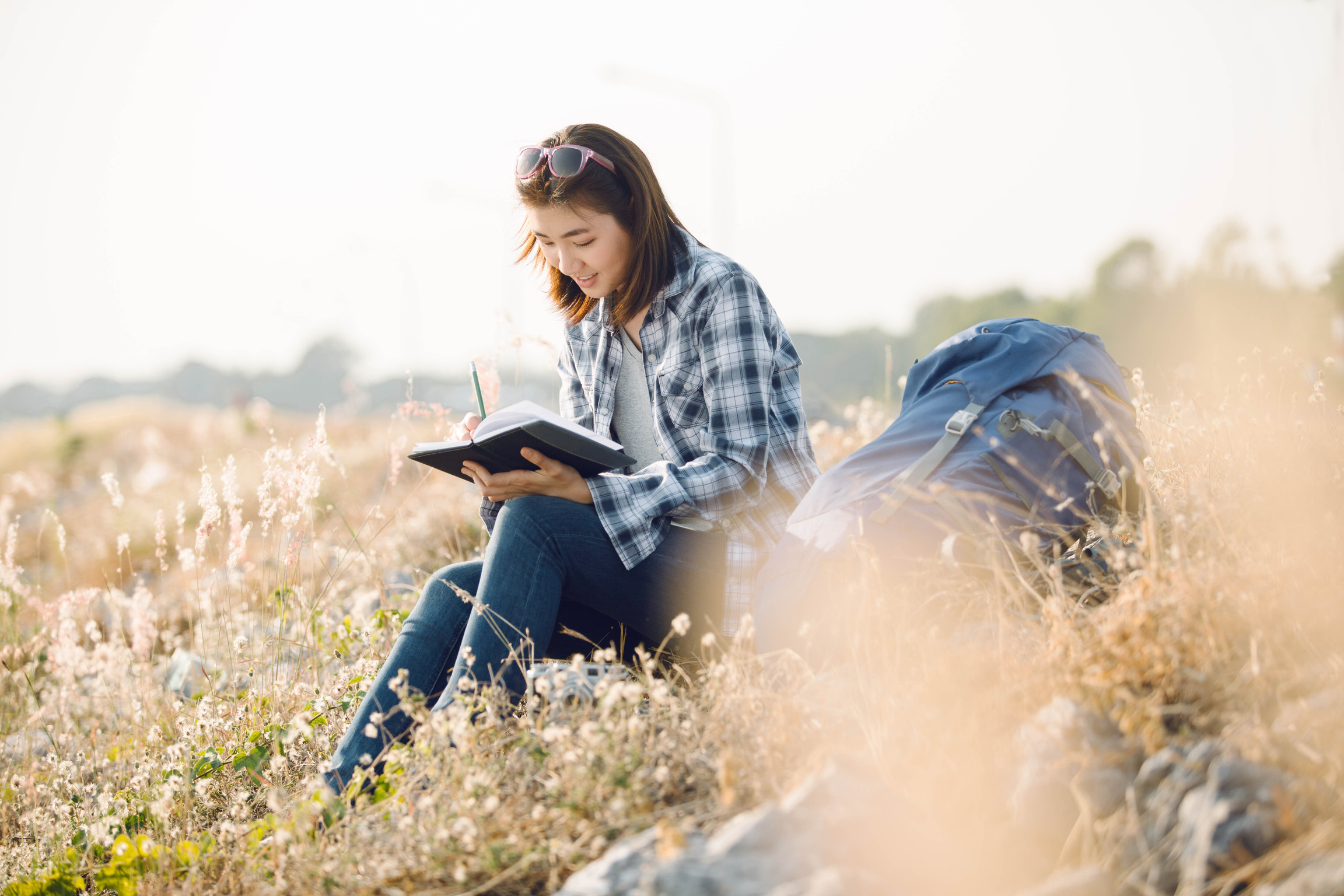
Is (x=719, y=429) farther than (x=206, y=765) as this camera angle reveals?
No

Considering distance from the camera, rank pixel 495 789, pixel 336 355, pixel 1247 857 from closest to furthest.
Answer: pixel 1247 857 < pixel 495 789 < pixel 336 355

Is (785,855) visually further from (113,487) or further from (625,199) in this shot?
(113,487)

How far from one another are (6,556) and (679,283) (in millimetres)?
2795

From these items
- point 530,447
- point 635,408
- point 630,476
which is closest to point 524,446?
point 530,447

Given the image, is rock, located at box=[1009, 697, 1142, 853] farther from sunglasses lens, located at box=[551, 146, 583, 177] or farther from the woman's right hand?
sunglasses lens, located at box=[551, 146, 583, 177]

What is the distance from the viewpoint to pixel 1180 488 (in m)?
2.61

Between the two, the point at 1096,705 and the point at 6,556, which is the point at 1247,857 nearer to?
the point at 1096,705

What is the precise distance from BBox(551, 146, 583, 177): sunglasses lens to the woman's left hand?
0.89m

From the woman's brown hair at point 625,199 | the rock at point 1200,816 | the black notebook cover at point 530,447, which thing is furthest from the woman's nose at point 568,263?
the rock at point 1200,816

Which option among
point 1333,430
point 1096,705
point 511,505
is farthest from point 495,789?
point 1333,430

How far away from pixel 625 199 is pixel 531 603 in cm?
128

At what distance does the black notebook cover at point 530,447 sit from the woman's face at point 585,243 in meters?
0.67

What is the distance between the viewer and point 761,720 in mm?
1887

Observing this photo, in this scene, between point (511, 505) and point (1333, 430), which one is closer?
point (511, 505)
